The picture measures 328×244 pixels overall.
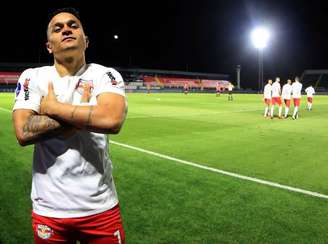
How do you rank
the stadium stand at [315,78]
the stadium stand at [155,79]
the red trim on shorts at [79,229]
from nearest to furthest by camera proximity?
the red trim on shorts at [79,229]
the stadium stand at [155,79]
the stadium stand at [315,78]

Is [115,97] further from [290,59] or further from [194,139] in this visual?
[290,59]

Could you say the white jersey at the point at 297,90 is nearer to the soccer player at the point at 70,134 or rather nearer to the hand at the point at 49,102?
the soccer player at the point at 70,134

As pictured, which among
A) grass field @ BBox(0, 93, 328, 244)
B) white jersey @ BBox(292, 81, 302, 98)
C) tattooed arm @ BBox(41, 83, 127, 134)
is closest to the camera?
tattooed arm @ BBox(41, 83, 127, 134)

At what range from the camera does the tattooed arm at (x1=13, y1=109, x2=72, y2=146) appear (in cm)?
235

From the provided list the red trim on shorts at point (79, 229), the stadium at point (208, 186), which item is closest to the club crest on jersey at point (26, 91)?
the red trim on shorts at point (79, 229)

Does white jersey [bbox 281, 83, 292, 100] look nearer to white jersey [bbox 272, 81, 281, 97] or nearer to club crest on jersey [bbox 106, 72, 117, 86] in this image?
white jersey [bbox 272, 81, 281, 97]

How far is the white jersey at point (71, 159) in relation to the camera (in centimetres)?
243

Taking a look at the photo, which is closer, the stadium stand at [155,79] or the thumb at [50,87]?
the thumb at [50,87]

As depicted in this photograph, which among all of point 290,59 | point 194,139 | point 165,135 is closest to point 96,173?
point 194,139

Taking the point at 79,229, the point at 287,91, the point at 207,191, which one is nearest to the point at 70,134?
the point at 79,229

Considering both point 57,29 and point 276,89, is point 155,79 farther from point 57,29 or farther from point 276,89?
point 57,29

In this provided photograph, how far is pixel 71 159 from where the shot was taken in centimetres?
244

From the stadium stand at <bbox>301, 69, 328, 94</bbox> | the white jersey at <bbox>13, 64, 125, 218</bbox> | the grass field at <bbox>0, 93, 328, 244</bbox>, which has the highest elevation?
the stadium stand at <bbox>301, 69, 328, 94</bbox>

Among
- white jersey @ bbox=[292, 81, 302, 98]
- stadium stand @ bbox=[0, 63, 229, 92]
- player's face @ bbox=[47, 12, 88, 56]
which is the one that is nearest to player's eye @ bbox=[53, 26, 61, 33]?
player's face @ bbox=[47, 12, 88, 56]
